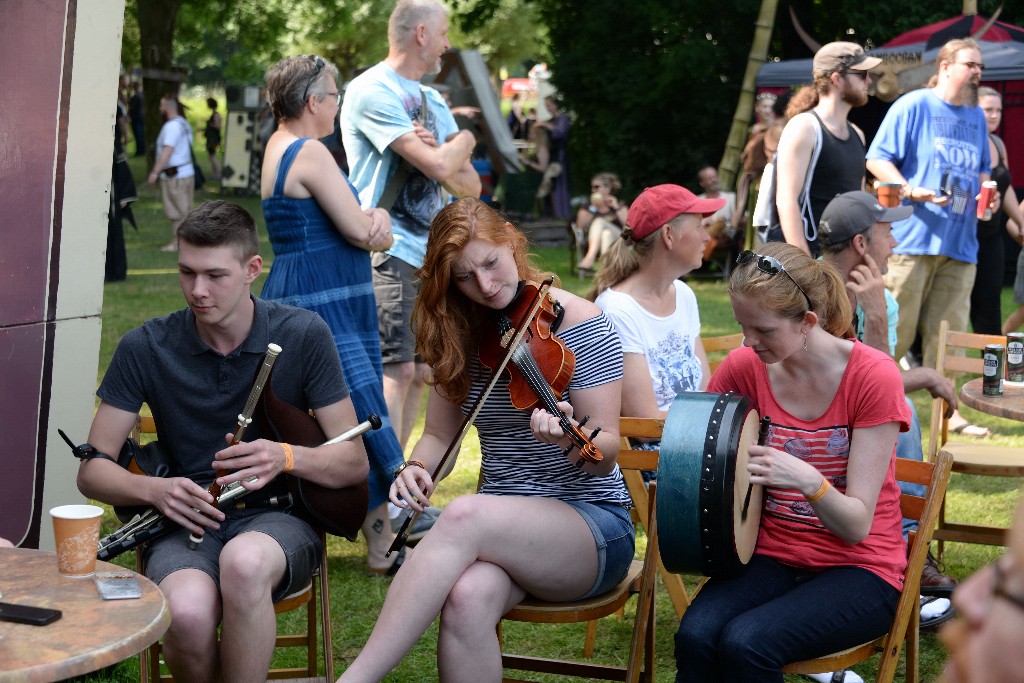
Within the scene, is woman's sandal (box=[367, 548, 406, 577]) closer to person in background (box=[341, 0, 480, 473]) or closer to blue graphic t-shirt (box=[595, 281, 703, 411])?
person in background (box=[341, 0, 480, 473])

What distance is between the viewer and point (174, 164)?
48.7 feet

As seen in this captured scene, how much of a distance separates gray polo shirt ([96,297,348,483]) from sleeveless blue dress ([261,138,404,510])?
1035mm

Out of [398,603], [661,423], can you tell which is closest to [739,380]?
[661,423]

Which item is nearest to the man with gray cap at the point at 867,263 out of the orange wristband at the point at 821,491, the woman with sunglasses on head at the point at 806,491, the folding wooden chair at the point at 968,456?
the folding wooden chair at the point at 968,456

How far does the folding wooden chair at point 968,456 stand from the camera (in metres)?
4.18

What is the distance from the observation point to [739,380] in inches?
123

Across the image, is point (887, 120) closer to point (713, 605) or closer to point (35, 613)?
point (713, 605)

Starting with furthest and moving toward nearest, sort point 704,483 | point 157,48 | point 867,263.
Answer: point 157,48 → point 867,263 → point 704,483

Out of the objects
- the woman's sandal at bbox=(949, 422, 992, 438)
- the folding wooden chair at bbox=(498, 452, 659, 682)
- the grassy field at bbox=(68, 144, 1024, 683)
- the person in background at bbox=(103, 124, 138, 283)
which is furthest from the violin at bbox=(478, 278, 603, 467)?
the person in background at bbox=(103, 124, 138, 283)

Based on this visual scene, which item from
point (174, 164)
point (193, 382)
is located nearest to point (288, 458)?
point (193, 382)

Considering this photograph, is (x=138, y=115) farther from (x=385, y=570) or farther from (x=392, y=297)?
(x=385, y=570)

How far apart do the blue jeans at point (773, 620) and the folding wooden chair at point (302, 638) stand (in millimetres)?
952

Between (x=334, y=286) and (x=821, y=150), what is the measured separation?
213cm

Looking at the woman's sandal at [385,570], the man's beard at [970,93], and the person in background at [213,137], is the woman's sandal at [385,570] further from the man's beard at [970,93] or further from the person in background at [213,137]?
the person in background at [213,137]
